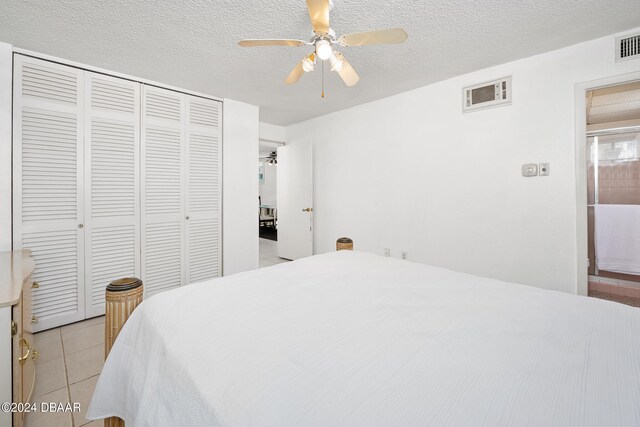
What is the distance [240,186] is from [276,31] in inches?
82.6

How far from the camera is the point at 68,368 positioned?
6.32 ft

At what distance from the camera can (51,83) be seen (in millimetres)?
2449

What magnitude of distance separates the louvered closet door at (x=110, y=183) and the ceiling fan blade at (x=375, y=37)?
2.39m

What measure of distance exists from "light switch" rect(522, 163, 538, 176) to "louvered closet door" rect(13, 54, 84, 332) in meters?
4.12

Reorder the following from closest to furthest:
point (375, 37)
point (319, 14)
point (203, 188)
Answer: point (319, 14)
point (375, 37)
point (203, 188)

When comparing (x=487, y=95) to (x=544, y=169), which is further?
(x=487, y=95)

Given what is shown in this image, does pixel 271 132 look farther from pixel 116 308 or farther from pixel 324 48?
pixel 116 308

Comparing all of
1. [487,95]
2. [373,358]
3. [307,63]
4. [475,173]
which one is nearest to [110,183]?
[307,63]

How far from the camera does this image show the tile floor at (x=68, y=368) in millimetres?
1514

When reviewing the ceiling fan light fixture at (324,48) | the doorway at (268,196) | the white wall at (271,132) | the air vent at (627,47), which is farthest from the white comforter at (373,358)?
the doorway at (268,196)

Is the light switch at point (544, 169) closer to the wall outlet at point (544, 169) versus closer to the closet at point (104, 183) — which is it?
the wall outlet at point (544, 169)

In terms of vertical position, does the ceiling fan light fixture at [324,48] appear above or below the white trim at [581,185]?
above

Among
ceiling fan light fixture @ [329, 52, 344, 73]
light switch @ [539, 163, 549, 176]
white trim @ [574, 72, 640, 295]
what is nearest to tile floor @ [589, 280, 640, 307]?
white trim @ [574, 72, 640, 295]

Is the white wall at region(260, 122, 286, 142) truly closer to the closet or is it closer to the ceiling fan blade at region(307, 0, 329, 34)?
the closet
